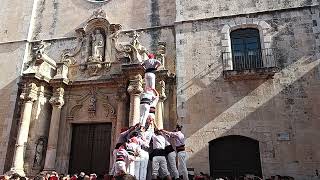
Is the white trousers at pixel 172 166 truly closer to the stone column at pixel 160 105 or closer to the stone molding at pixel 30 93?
the stone column at pixel 160 105

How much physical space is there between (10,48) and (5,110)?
9.82 feet

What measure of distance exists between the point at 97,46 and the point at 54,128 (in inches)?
152

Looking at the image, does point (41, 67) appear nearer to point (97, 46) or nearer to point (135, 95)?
point (97, 46)

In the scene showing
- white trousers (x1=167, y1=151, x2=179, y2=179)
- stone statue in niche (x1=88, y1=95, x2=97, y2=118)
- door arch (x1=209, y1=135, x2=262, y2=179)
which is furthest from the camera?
stone statue in niche (x1=88, y1=95, x2=97, y2=118)

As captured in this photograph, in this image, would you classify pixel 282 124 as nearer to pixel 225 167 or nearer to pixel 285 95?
pixel 285 95

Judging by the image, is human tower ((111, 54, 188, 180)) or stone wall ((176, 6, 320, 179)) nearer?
human tower ((111, 54, 188, 180))

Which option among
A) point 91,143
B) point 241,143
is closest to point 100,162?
point 91,143

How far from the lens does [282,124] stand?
35.7 ft

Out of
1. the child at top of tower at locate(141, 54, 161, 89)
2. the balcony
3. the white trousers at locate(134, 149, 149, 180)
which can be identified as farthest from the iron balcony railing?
the white trousers at locate(134, 149, 149, 180)

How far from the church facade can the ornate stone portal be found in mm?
41

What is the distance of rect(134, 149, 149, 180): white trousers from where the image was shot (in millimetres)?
7094

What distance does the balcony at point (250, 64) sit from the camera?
37.3ft

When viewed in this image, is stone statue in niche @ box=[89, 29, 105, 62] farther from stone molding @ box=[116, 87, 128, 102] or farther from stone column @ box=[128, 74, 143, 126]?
stone column @ box=[128, 74, 143, 126]

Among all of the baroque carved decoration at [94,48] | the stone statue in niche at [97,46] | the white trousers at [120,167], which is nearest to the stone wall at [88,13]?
the baroque carved decoration at [94,48]
